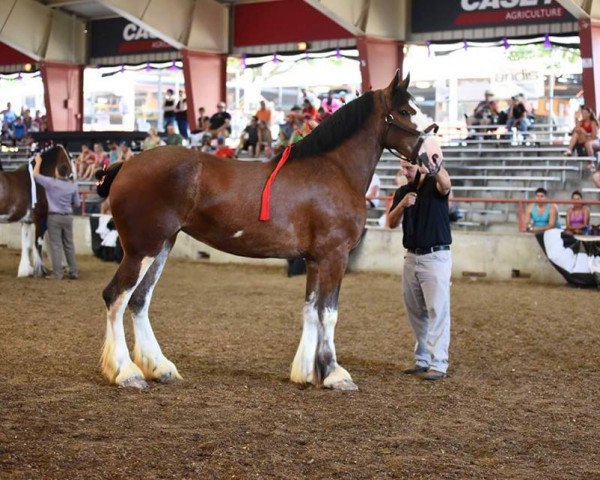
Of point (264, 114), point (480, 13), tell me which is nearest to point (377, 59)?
point (480, 13)

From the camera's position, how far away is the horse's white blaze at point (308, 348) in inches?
296

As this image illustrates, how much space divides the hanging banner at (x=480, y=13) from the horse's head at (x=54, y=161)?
13.6 m

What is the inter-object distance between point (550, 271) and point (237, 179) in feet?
29.7

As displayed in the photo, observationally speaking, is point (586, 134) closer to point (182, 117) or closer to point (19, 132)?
point (182, 117)

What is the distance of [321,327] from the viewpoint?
7.57 meters

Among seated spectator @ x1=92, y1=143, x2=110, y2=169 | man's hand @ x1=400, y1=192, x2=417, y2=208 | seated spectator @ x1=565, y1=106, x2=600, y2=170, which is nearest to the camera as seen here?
man's hand @ x1=400, y1=192, x2=417, y2=208

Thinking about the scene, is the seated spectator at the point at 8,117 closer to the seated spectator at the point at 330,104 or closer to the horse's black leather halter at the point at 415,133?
the seated spectator at the point at 330,104

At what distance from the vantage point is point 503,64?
110ft

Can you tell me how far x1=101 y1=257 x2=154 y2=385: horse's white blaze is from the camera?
732 centimetres

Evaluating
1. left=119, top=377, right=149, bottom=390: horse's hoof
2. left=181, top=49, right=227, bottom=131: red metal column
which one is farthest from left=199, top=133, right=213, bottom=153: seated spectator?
left=119, top=377, right=149, bottom=390: horse's hoof

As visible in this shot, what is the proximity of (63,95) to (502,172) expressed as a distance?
62.0 feet

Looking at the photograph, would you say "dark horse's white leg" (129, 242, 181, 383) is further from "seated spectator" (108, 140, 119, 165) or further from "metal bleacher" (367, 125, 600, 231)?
"seated spectator" (108, 140, 119, 165)

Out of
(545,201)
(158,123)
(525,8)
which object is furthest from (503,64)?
(545,201)

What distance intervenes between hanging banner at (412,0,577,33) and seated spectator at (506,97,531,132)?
252cm
